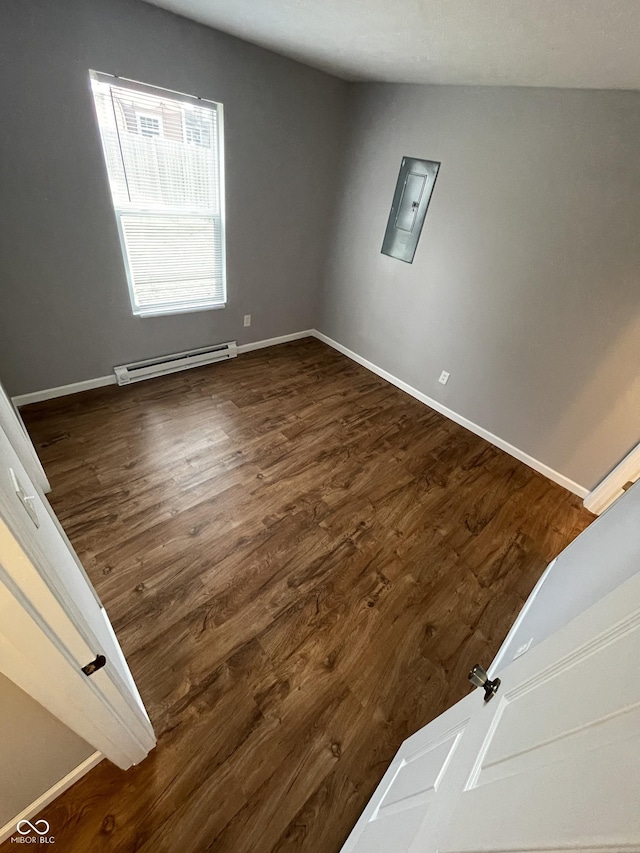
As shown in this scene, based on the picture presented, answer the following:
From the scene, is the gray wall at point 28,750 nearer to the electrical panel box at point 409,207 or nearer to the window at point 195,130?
the window at point 195,130

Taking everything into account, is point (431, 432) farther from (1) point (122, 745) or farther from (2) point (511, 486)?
(1) point (122, 745)

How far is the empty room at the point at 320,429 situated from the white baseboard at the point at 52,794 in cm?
2

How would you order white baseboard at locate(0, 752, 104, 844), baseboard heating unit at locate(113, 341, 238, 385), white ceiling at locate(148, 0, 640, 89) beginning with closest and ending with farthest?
1. white baseboard at locate(0, 752, 104, 844)
2. white ceiling at locate(148, 0, 640, 89)
3. baseboard heating unit at locate(113, 341, 238, 385)

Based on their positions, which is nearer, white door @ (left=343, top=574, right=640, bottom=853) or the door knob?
white door @ (left=343, top=574, right=640, bottom=853)

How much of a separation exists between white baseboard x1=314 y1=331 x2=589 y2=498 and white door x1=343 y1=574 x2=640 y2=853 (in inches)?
86.4

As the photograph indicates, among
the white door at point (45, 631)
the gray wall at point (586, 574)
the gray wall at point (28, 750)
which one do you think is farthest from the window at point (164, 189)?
the gray wall at point (586, 574)

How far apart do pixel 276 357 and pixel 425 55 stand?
2265mm

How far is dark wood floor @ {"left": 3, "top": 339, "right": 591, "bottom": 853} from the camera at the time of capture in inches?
43.3

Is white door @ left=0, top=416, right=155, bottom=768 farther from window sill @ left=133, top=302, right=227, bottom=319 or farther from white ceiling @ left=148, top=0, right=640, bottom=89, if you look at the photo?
window sill @ left=133, top=302, right=227, bottom=319

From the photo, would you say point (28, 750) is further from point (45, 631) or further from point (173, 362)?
point (173, 362)

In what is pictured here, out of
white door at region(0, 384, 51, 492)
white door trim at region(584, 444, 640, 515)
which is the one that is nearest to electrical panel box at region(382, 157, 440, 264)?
white door trim at region(584, 444, 640, 515)

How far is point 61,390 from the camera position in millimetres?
2463

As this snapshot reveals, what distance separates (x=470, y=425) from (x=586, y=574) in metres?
1.82

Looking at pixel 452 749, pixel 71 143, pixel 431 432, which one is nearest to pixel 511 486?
pixel 431 432
